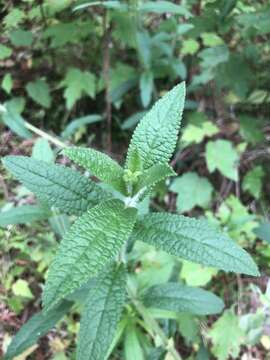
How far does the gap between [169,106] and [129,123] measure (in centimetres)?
110

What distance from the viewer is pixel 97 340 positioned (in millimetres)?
1065

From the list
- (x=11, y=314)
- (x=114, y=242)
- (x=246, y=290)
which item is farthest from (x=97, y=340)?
A: (x=246, y=290)

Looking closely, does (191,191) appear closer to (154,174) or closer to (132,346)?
(132,346)

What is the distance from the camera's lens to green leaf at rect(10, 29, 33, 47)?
2.23 meters

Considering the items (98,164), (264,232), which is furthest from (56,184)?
(264,232)

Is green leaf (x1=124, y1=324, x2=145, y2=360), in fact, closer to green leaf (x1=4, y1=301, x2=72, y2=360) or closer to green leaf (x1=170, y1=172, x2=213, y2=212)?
green leaf (x1=4, y1=301, x2=72, y2=360)

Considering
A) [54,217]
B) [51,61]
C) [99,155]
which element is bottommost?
[54,217]

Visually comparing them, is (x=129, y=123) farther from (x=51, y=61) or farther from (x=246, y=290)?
(x=246, y=290)

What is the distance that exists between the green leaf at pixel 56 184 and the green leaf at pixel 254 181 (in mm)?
1120

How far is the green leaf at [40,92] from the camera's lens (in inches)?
91.6

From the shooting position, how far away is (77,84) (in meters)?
2.29

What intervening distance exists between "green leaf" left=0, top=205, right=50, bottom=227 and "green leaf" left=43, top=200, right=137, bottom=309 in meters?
0.49

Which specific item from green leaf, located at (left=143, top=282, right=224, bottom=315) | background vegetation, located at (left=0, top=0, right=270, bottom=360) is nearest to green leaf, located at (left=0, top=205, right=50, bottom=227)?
background vegetation, located at (left=0, top=0, right=270, bottom=360)

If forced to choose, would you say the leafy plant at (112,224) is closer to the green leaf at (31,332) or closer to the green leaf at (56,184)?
the green leaf at (56,184)
